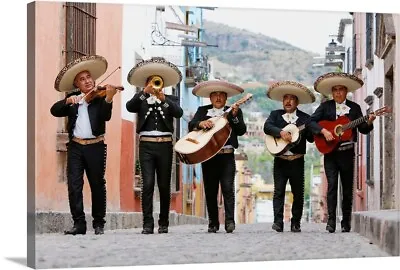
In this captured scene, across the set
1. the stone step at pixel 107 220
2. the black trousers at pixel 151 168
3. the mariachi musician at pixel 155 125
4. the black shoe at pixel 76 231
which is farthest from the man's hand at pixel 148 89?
the black shoe at pixel 76 231

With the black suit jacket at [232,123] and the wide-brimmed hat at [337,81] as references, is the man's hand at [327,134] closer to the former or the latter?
the wide-brimmed hat at [337,81]

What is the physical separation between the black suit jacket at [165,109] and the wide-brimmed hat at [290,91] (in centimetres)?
99

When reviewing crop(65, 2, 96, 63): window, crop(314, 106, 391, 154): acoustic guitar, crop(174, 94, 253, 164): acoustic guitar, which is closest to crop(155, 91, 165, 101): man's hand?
crop(174, 94, 253, 164): acoustic guitar

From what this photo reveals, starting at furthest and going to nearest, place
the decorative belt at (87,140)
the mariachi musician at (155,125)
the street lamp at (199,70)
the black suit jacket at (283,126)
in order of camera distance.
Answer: the black suit jacket at (283,126) < the street lamp at (199,70) < the mariachi musician at (155,125) < the decorative belt at (87,140)

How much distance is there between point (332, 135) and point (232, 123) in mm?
1112

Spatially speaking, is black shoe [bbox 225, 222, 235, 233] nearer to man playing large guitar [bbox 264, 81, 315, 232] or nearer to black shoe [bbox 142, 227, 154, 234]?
man playing large guitar [bbox 264, 81, 315, 232]

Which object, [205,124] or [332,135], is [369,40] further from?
[205,124]

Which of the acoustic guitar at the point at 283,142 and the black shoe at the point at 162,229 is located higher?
the acoustic guitar at the point at 283,142

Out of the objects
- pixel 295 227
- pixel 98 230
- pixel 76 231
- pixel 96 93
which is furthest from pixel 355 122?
pixel 76 231

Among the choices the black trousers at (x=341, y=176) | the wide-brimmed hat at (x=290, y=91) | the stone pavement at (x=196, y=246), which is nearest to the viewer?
the stone pavement at (x=196, y=246)

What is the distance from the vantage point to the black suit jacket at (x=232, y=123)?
14000mm

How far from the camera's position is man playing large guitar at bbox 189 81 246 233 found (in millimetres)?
14055

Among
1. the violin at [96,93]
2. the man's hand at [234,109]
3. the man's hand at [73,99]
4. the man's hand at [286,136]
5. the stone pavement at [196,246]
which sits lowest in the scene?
the stone pavement at [196,246]

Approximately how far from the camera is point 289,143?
14.4 metres
